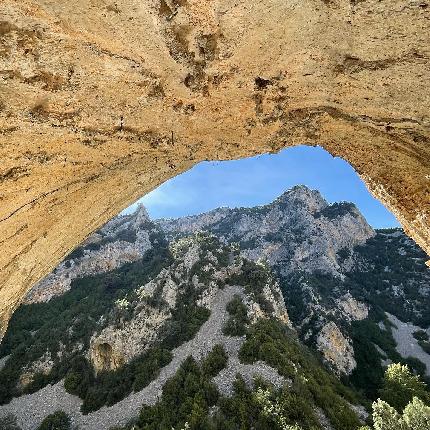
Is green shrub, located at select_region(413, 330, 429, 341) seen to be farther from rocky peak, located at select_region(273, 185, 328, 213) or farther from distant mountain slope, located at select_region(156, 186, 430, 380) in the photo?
rocky peak, located at select_region(273, 185, 328, 213)

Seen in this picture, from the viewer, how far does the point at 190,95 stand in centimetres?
534

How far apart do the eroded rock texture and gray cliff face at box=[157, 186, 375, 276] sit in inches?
3386

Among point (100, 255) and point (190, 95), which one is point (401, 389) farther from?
point (100, 255)

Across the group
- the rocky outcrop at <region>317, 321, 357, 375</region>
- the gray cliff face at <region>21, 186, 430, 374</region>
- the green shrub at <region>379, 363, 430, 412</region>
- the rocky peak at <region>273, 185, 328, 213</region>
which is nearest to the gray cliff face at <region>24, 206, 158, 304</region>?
the gray cliff face at <region>21, 186, 430, 374</region>

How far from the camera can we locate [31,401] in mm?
42219

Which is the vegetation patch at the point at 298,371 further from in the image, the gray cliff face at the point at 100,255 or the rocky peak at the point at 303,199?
the rocky peak at the point at 303,199

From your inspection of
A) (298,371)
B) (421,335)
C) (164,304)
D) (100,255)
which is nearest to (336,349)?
(298,371)

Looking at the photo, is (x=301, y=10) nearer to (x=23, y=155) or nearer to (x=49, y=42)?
(x=49, y=42)

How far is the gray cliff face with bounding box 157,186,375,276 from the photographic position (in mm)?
94062

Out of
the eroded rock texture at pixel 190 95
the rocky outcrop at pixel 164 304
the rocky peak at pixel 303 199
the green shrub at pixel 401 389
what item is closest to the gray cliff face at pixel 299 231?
the rocky peak at pixel 303 199

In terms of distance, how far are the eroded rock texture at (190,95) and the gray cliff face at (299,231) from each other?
282ft

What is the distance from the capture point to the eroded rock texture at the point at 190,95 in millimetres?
3891

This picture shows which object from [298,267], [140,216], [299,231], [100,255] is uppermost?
[140,216]

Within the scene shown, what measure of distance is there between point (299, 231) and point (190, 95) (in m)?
101
